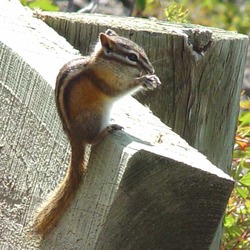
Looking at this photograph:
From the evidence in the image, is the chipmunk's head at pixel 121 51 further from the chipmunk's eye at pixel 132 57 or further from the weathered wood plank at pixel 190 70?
the weathered wood plank at pixel 190 70

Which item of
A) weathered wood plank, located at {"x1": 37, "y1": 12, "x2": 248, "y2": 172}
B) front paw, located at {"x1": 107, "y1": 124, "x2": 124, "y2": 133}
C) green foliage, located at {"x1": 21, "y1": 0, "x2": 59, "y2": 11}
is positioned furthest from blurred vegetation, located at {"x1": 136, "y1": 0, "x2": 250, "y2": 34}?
front paw, located at {"x1": 107, "y1": 124, "x2": 124, "y2": 133}

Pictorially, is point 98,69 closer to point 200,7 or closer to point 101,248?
point 101,248

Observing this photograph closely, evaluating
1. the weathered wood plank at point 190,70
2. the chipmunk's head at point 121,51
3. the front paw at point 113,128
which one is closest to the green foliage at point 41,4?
the weathered wood plank at point 190,70

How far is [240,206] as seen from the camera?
165 inches

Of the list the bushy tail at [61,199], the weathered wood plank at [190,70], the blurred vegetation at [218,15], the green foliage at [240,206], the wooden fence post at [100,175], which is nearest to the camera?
the wooden fence post at [100,175]

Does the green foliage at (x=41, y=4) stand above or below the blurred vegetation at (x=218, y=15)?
below

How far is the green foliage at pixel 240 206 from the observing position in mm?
4035

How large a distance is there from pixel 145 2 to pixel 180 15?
104 centimetres

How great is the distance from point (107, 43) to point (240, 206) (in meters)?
1.46

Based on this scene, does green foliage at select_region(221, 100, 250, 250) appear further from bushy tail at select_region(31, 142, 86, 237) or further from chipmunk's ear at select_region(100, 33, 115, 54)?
bushy tail at select_region(31, 142, 86, 237)

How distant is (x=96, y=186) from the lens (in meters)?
2.37

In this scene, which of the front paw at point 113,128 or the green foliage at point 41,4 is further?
the green foliage at point 41,4

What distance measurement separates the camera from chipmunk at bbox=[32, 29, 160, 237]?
2.53 meters

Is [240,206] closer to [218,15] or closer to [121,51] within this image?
[121,51]
